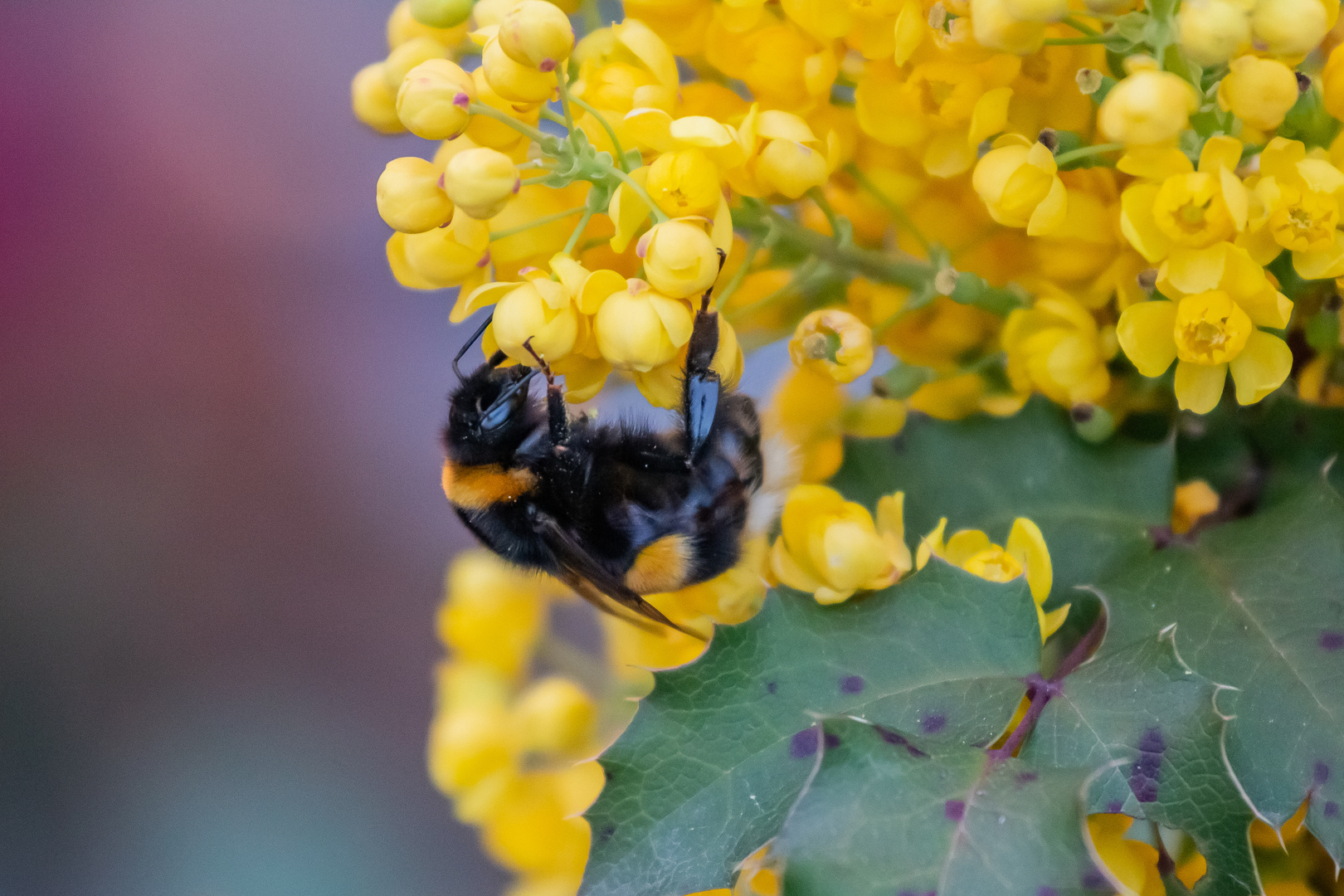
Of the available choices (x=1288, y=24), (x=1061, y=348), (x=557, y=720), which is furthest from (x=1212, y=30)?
(x=557, y=720)

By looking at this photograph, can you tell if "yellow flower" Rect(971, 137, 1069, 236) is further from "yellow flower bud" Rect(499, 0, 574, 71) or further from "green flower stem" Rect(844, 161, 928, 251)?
"yellow flower bud" Rect(499, 0, 574, 71)

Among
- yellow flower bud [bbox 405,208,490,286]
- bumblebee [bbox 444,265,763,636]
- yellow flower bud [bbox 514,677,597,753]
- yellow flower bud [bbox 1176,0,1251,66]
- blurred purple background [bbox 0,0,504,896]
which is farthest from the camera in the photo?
blurred purple background [bbox 0,0,504,896]

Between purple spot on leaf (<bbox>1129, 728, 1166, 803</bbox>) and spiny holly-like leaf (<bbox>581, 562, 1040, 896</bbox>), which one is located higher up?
spiny holly-like leaf (<bbox>581, 562, 1040, 896</bbox>)

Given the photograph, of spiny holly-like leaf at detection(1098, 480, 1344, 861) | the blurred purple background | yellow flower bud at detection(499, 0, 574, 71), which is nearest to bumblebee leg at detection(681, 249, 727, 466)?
yellow flower bud at detection(499, 0, 574, 71)

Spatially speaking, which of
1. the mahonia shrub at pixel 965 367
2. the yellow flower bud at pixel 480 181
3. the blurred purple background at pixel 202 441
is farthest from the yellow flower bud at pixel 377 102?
the blurred purple background at pixel 202 441

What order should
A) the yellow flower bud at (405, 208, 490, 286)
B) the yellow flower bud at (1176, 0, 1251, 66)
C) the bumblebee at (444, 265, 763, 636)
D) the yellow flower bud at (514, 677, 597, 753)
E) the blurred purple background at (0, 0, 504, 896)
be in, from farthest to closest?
the blurred purple background at (0, 0, 504, 896) → the yellow flower bud at (514, 677, 597, 753) → the bumblebee at (444, 265, 763, 636) → the yellow flower bud at (405, 208, 490, 286) → the yellow flower bud at (1176, 0, 1251, 66)

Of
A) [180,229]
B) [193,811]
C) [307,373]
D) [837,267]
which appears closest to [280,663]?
[193,811]

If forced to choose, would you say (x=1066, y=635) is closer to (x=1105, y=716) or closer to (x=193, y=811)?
(x=1105, y=716)
